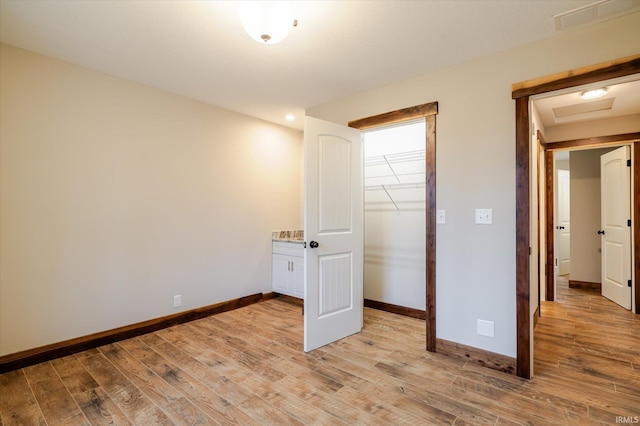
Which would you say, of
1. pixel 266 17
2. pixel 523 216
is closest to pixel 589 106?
pixel 523 216

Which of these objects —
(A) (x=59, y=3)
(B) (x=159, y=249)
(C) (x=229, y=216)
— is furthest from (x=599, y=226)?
(A) (x=59, y=3)

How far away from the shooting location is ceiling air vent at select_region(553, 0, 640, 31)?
70.7 inches

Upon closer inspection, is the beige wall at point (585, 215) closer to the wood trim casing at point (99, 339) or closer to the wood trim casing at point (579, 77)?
the wood trim casing at point (579, 77)

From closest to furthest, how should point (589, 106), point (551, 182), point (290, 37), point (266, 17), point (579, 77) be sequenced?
point (266, 17)
point (579, 77)
point (290, 37)
point (589, 106)
point (551, 182)

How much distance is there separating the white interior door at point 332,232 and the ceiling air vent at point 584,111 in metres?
2.63

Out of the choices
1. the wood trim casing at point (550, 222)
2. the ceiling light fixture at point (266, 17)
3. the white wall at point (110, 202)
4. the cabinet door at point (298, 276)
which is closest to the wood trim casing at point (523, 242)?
the ceiling light fixture at point (266, 17)

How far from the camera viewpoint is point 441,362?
2.48 metres

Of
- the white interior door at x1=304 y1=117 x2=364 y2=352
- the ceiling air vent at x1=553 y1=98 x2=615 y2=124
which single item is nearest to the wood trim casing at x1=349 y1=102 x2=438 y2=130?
the white interior door at x1=304 y1=117 x2=364 y2=352

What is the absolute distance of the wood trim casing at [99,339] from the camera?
2350 millimetres

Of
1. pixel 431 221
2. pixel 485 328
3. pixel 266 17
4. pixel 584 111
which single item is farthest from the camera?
pixel 584 111

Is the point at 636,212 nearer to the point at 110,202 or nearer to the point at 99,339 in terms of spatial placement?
the point at 110,202

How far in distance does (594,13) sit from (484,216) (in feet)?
4.83

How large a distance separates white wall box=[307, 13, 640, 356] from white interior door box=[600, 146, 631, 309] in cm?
288

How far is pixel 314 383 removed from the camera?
7.12 ft
